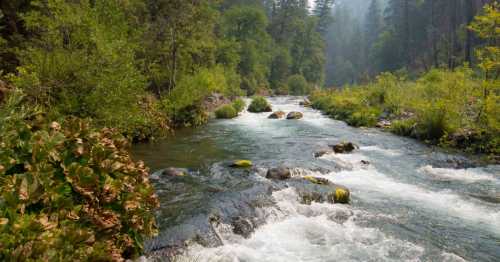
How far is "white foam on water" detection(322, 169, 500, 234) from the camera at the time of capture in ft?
25.9

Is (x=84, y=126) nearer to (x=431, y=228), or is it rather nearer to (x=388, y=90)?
(x=431, y=228)

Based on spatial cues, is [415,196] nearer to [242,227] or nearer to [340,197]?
[340,197]

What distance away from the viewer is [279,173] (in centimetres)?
994

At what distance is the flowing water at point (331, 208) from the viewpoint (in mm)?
6141

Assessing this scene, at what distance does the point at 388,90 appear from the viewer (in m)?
23.4

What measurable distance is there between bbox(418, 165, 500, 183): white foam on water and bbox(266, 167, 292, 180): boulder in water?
15.1ft

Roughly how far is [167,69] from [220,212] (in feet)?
49.0

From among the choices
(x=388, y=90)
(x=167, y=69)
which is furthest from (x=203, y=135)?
(x=388, y=90)

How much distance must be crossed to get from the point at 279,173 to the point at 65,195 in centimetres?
648

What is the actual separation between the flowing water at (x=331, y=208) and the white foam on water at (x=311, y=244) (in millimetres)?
18

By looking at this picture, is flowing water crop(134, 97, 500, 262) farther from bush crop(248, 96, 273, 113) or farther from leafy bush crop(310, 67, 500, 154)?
bush crop(248, 96, 273, 113)

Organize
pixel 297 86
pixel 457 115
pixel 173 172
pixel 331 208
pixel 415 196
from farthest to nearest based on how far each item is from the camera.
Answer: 1. pixel 297 86
2. pixel 457 115
3. pixel 173 172
4. pixel 415 196
5. pixel 331 208

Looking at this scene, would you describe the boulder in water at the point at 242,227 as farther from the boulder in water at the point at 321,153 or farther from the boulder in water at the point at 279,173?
the boulder in water at the point at 321,153

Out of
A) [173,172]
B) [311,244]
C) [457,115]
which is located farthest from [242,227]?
[457,115]
